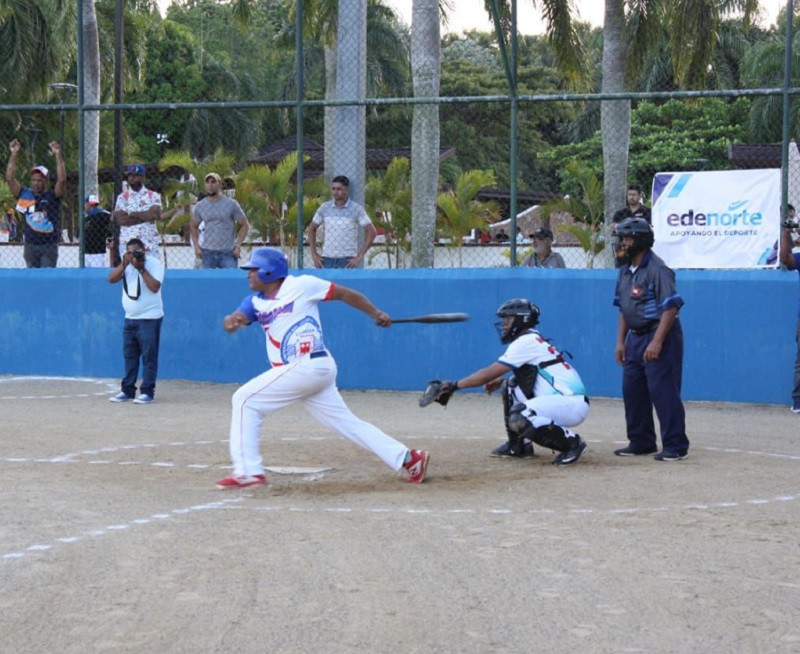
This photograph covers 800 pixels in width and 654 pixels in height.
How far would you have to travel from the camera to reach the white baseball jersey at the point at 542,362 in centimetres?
962

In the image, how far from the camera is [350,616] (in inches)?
213

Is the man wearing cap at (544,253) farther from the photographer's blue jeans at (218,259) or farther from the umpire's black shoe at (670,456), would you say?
the umpire's black shoe at (670,456)

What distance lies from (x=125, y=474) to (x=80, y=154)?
7188mm

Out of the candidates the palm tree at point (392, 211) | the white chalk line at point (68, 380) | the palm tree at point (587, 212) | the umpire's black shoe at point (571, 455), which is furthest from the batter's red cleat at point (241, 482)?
the palm tree at point (392, 211)

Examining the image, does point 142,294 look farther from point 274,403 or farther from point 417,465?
point 417,465

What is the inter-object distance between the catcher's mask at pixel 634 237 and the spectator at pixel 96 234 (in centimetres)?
778

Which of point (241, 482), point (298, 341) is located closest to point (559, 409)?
point (298, 341)

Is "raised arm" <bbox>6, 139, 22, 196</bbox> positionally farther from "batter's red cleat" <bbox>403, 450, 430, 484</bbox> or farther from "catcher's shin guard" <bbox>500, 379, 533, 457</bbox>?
"batter's red cleat" <bbox>403, 450, 430, 484</bbox>

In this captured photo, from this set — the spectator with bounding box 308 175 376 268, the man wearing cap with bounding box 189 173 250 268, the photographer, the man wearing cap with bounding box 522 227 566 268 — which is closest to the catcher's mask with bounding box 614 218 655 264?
the man wearing cap with bounding box 522 227 566 268

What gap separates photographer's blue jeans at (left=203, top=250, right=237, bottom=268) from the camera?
51.2 ft

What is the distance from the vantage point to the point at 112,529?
7117mm

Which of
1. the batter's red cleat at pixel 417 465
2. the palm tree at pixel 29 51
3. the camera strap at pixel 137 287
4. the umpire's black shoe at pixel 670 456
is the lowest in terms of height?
the umpire's black shoe at pixel 670 456

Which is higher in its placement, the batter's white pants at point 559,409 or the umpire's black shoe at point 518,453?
the batter's white pants at point 559,409

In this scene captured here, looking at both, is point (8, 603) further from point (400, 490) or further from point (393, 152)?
point (393, 152)
